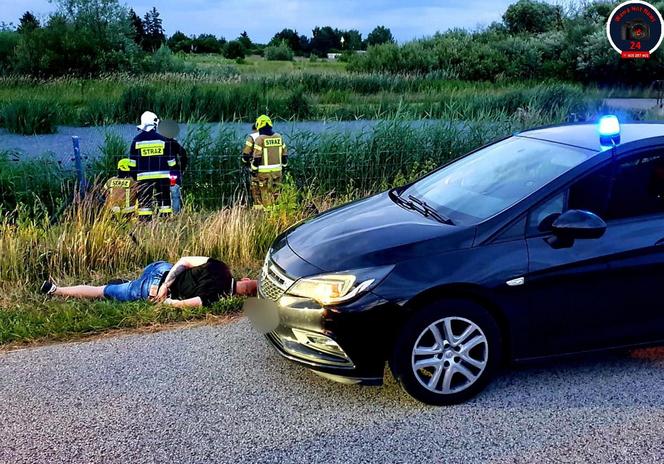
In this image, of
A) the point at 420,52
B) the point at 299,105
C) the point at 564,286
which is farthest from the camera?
the point at 420,52

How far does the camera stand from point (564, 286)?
3996 mm

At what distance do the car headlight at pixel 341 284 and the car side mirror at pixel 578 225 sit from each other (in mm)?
986

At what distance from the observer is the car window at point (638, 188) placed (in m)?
4.20

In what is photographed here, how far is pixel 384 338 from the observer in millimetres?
3809

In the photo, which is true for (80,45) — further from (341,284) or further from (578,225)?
(578,225)

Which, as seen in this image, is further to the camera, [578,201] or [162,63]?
[162,63]

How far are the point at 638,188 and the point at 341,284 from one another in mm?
1919

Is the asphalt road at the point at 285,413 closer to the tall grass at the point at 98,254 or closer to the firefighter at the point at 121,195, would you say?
the tall grass at the point at 98,254

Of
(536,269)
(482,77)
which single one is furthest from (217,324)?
(482,77)

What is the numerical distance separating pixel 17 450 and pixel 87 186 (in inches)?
208

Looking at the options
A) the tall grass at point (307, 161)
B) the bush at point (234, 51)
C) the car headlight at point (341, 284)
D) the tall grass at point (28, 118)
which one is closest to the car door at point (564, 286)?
the car headlight at point (341, 284)

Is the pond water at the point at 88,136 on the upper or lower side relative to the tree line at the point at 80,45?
lower

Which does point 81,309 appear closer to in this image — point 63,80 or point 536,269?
point 536,269

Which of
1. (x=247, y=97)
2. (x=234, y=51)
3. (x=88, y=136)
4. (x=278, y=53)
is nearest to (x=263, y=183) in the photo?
(x=88, y=136)
